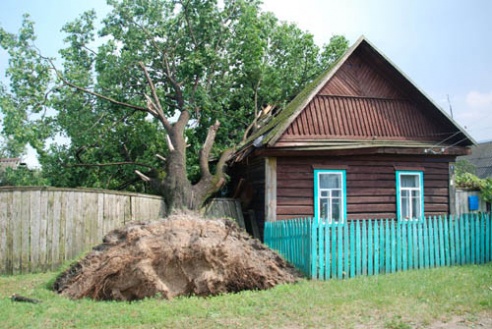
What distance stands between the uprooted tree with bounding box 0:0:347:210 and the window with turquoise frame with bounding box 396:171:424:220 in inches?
245

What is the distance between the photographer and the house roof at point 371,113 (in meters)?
13.7

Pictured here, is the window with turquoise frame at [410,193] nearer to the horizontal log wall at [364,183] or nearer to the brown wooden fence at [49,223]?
the horizontal log wall at [364,183]

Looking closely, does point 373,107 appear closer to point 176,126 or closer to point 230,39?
point 176,126

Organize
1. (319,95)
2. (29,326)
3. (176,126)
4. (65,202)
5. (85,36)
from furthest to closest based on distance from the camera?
(85,36)
(176,126)
(319,95)
(65,202)
(29,326)

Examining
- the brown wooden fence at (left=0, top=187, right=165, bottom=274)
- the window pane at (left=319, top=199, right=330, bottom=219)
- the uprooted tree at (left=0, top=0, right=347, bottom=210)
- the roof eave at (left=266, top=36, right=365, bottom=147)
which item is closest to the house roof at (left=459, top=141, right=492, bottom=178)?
the uprooted tree at (left=0, top=0, right=347, bottom=210)

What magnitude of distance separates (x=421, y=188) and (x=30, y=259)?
37.3 ft

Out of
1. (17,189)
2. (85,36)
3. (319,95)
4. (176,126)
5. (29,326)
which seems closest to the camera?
(29,326)

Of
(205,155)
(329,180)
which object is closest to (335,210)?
(329,180)

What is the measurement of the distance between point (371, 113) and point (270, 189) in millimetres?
4375

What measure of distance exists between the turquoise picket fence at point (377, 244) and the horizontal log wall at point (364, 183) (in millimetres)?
1770

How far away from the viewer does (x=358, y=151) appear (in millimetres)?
13359

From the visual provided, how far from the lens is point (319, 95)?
1406 centimetres

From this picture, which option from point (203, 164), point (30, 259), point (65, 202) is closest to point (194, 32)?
point (203, 164)

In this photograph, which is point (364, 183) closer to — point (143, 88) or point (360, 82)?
point (360, 82)
